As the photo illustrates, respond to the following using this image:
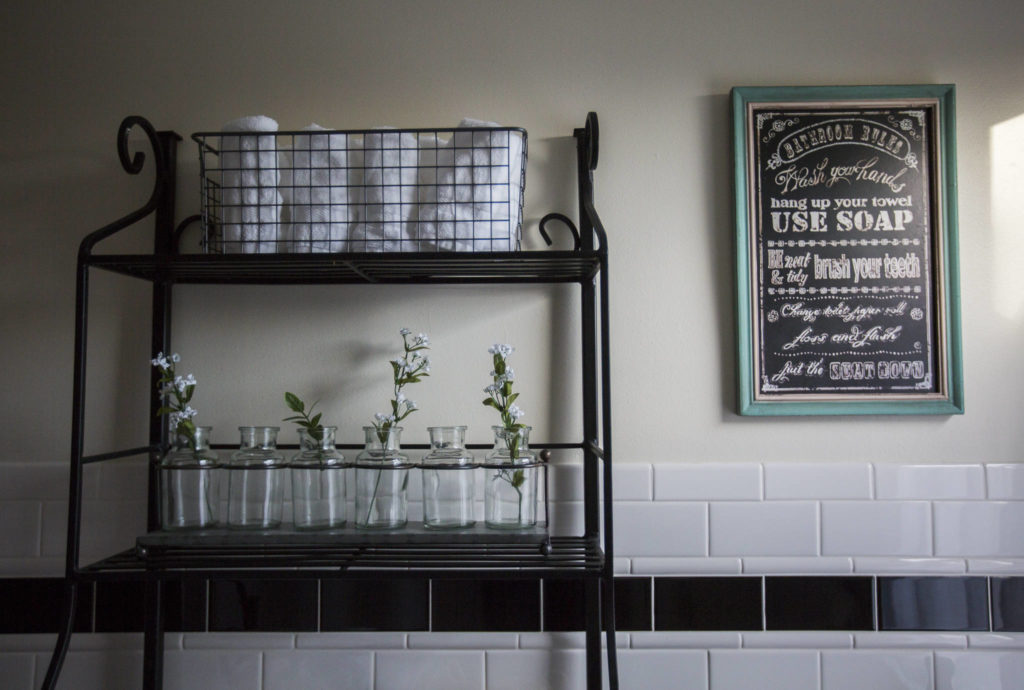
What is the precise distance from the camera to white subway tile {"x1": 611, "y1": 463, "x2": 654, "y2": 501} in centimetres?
132

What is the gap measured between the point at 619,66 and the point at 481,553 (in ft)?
3.03

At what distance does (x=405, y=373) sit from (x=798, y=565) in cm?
79

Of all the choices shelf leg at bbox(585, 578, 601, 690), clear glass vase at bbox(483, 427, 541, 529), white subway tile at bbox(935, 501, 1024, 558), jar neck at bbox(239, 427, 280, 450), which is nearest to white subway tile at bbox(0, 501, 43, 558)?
jar neck at bbox(239, 427, 280, 450)

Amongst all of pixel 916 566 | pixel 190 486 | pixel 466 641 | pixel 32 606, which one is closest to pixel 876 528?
pixel 916 566

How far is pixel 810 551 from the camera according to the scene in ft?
4.32

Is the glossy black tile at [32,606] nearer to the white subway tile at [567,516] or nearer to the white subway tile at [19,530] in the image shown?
the white subway tile at [19,530]

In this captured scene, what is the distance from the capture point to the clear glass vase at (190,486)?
117 centimetres

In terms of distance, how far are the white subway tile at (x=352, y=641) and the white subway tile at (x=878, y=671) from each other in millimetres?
778

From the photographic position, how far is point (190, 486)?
3.85 ft

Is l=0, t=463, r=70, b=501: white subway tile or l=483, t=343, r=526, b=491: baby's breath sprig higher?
l=483, t=343, r=526, b=491: baby's breath sprig

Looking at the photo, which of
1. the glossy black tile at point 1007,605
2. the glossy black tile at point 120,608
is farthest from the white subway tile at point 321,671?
the glossy black tile at point 1007,605

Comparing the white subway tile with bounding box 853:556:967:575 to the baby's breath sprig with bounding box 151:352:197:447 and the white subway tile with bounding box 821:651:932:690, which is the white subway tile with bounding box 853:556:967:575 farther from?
the baby's breath sprig with bounding box 151:352:197:447

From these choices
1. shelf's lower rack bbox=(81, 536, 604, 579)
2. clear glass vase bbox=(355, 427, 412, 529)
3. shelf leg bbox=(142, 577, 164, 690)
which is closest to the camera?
shelf's lower rack bbox=(81, 536, 604, 579)

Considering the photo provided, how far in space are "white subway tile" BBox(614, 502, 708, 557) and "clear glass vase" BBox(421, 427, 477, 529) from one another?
0.31m
